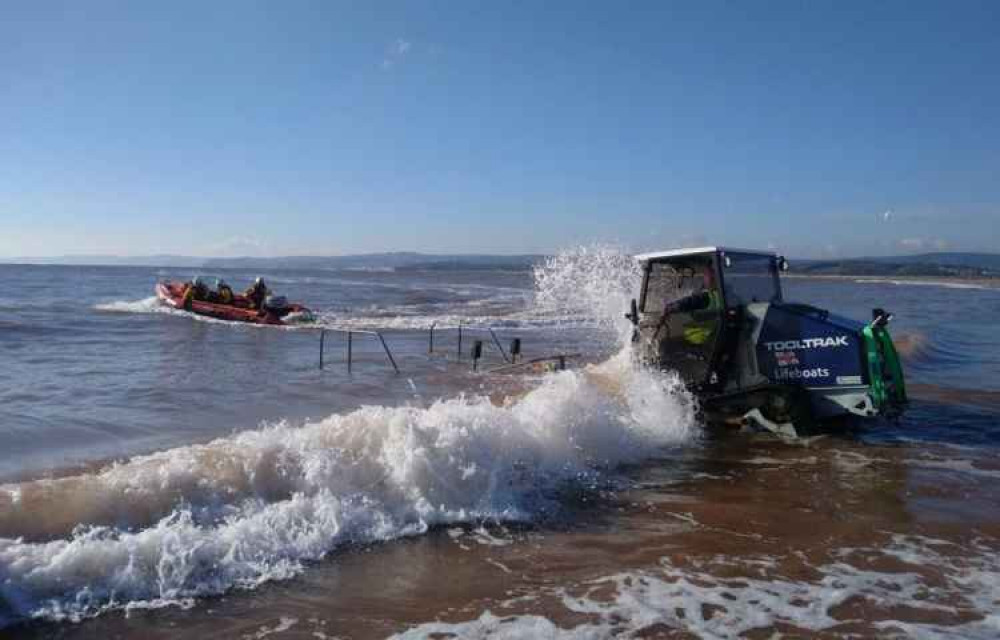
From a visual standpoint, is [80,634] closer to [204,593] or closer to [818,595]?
[204,593]

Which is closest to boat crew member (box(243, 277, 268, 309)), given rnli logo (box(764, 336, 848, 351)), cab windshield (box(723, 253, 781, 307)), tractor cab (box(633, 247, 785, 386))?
tractor cab (box(633, 247, 785, 386))

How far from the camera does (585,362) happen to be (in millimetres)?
16438

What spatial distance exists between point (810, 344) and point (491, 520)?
470 cm

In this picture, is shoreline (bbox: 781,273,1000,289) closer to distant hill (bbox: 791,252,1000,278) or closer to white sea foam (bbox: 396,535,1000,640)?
distant hill (bbox: 791,252,1000,278)

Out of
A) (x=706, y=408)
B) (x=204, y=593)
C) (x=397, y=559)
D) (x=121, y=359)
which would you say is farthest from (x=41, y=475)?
(x=121, y=359)

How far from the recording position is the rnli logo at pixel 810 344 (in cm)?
855

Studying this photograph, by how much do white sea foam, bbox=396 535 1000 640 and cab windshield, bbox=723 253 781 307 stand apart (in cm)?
442

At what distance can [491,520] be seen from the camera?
238 inches

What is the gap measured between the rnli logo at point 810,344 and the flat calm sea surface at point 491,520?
116 centimetres

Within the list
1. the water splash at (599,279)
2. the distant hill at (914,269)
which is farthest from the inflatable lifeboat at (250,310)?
the distant hill at (914,269)

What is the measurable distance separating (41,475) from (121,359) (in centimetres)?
1005

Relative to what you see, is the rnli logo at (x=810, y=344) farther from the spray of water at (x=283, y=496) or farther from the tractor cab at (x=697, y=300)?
the spray of water at (x=283, y=496)

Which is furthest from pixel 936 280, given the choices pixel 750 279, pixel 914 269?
pixel 750 279

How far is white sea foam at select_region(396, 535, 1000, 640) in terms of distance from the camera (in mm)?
4293
